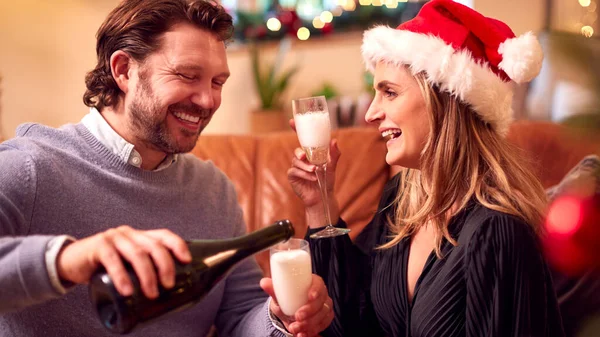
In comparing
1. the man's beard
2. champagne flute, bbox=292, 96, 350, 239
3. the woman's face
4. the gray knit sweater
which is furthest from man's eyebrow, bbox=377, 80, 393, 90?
the gray knit sweater

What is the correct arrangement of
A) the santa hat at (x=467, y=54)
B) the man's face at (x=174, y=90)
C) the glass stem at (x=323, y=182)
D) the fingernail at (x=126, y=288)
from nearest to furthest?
the fingernail at (x=126, y=288), the santa hat at (x=467, y=54), the man's face at (x=174, y=90), the glass stem at (x=323, y=182)

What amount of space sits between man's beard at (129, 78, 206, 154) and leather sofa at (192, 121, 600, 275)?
89 cm

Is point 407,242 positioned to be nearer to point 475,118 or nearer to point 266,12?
point 475,118

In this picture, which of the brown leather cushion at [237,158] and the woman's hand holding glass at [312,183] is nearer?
the woman's hand holding glass at [312,183]

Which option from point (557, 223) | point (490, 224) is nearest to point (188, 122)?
point (490, 224)

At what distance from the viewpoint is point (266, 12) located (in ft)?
14.2

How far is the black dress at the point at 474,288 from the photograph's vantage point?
4.20 ft

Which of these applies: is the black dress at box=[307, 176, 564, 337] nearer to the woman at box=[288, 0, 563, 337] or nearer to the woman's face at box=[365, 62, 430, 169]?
the woman at box=[288, 0, 563, 337]

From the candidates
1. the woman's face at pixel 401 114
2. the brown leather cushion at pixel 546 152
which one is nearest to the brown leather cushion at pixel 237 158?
the woman's face at pixel 401 114

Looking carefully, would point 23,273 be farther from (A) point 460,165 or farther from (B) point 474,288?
(A) point 460,165

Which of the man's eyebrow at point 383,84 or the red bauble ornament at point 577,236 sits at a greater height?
the man's eyebrow at point 383,84

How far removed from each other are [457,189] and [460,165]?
0.07 m

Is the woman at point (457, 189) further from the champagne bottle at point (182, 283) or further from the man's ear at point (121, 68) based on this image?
the man's ear at point (121, 68)

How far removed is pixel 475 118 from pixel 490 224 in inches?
12.8
